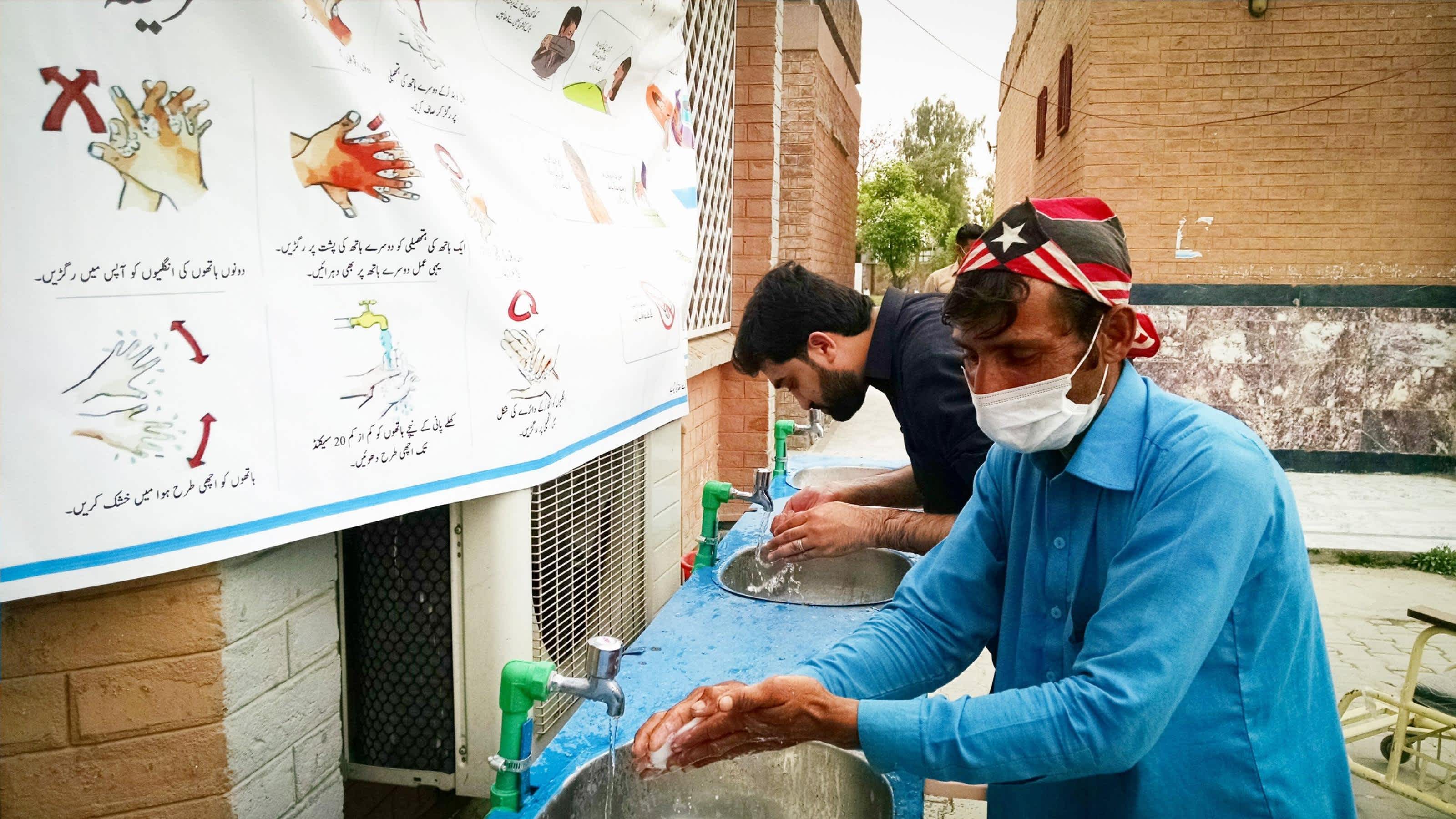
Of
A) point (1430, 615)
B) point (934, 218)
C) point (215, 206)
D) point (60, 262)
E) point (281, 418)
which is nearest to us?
point (60, 262)

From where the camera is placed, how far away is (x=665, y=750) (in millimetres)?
1505

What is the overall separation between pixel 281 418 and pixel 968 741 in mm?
1079

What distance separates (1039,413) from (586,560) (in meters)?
1.31

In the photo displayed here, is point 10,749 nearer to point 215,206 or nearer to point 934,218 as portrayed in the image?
point 215,206

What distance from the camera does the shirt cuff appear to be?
1328mm

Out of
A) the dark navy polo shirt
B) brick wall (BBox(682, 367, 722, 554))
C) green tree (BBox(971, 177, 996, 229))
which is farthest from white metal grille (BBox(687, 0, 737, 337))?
green tree (BBox(971, 177, 996, 229))

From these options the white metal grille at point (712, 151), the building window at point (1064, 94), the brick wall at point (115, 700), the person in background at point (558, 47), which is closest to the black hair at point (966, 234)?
the white metal grille at point (712, 151)

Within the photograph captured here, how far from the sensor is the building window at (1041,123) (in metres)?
11.5

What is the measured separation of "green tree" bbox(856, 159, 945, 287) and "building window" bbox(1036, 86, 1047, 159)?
9698 millimetres

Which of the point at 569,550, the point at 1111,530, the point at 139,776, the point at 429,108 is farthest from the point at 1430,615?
the point at 139,776

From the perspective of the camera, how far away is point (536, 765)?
67.0 inches

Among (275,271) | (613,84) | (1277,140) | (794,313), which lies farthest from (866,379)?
(1277,140)

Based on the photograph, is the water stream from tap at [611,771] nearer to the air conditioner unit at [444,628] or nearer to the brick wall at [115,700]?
the air conditioner unit at [444,628]

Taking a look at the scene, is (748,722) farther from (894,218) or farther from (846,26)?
(894,218)
